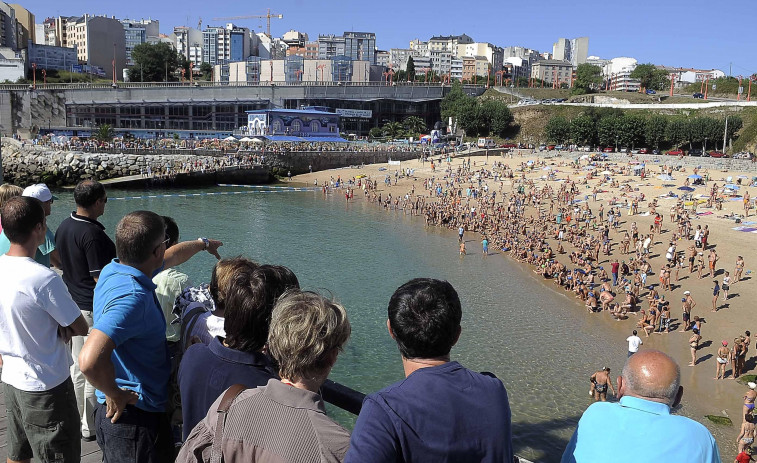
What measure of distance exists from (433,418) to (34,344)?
2.07 m

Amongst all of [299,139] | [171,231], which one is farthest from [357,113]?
[171,231]

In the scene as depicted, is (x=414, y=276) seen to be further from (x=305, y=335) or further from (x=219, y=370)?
(x=305, y=335)

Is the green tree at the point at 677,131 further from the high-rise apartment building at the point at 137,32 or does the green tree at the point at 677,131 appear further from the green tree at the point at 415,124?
the high-rise apartment building at the point at 137,32

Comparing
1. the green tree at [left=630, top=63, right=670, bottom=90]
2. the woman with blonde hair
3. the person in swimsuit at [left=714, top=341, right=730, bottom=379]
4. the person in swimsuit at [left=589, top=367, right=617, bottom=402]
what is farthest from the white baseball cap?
the green tree at [left=630, top=63, right=670, bottom=90]

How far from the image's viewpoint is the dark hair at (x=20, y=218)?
283 cm

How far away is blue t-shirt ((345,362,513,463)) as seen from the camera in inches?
68.9

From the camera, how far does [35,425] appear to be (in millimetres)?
2926

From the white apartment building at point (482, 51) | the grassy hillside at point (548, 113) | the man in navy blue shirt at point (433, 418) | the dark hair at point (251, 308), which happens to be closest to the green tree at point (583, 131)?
the grassy hillside at point (548, 113)

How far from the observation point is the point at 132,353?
262cm

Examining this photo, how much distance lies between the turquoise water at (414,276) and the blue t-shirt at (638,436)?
5.87ft

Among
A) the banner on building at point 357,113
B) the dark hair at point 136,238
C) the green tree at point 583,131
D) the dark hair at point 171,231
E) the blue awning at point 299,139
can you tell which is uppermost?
the banner on building at point 357,113

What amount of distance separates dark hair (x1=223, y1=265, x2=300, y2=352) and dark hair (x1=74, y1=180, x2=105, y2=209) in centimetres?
182

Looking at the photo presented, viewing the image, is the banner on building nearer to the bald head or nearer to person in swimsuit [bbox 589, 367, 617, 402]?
person in swimsuit [bbox 589, 367, 617, 402]

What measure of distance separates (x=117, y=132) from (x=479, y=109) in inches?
1634
